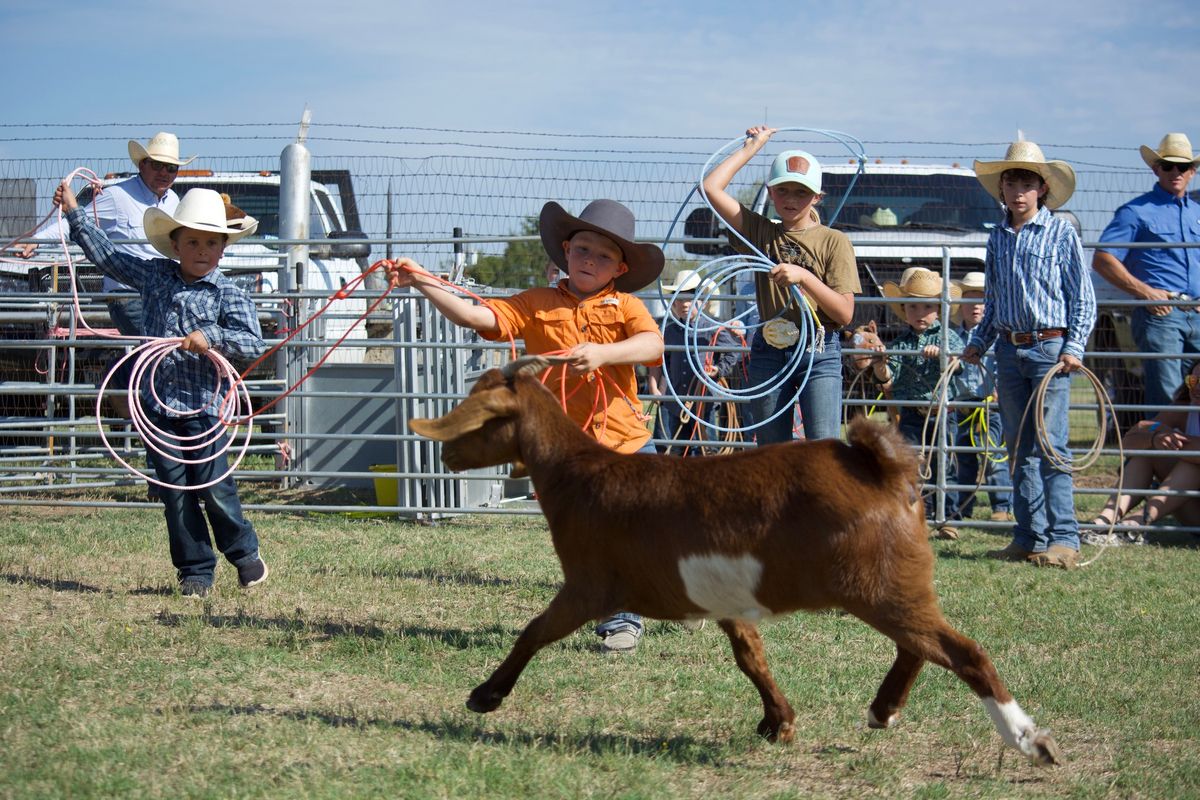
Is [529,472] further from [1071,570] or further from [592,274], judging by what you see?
[1071,570]

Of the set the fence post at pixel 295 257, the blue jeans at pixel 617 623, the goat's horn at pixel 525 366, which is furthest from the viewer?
the fence post at pixel 295 257

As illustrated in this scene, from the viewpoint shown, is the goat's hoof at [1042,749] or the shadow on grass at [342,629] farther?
the shadow on grass at [342,629]

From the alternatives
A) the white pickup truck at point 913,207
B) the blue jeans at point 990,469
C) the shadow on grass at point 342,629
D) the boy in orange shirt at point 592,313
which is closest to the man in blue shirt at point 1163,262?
the blue jeans at point 990,469

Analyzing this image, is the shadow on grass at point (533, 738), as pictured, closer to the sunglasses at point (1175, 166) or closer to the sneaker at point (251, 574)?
the sneaker at point (251, 574)

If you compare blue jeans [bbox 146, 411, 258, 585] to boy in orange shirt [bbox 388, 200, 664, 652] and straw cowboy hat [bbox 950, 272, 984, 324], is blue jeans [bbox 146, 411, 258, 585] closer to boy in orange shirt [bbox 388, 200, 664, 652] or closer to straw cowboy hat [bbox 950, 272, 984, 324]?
boy in orange shirt [bbox 388, 200, 664, 652]

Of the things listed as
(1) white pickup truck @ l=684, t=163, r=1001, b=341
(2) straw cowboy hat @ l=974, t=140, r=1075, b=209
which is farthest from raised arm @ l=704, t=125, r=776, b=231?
(1) white pickup truck @ l=684, t=163, r=1001, b=341

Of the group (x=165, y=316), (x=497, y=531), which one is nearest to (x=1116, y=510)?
(x=497, y=531)

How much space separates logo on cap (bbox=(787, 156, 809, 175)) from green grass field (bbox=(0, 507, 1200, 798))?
219cm

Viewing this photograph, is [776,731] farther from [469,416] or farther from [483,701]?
[469,416]

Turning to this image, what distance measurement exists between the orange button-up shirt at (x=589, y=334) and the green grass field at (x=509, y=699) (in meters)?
1.01

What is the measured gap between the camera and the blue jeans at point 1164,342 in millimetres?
8531

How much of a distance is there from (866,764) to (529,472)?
4.92 feet

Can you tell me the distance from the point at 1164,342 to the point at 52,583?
7.56 metres

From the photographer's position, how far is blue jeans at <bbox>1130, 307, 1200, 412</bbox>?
8.53m
